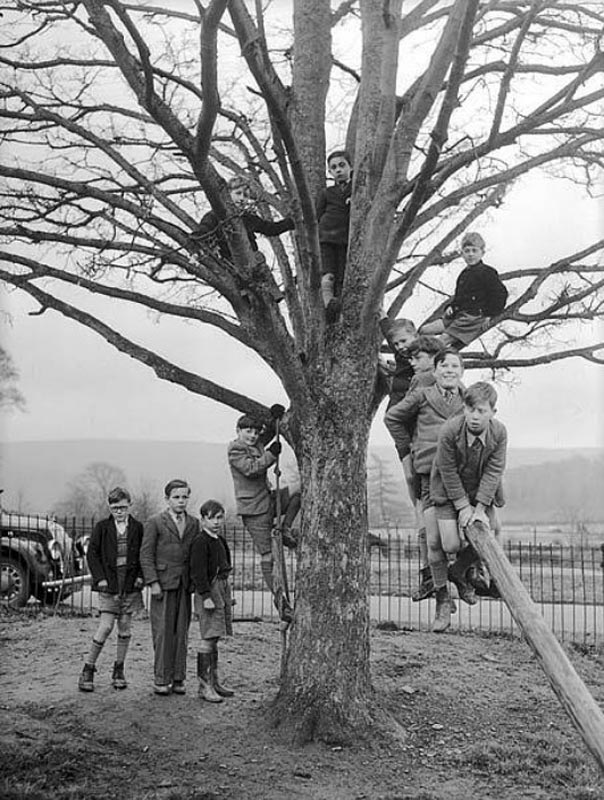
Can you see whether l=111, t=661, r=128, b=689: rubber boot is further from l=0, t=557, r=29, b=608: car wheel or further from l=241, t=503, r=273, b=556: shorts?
l=0, t=557, r=29, b=608: car wheel

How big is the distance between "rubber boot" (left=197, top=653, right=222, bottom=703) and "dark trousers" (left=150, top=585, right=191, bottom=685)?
243mm

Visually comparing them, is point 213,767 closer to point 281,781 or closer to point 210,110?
point 281,781

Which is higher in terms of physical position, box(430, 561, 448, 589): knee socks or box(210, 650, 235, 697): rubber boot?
box(430, 561, 448, 589): knee socks

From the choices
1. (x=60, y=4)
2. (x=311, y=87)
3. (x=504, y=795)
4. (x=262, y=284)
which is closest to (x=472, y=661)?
(x=504, y=795)

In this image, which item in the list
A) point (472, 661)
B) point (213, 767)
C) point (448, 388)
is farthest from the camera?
point (472, 661)

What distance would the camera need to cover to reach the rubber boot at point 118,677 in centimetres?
847

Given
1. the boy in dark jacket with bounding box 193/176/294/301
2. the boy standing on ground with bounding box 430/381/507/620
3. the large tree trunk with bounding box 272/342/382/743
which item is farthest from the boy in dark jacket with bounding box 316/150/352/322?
the boy standing on ground with bounding box 430/381/507/620

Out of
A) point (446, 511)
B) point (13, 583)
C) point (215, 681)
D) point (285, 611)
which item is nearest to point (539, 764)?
point (285, 611)

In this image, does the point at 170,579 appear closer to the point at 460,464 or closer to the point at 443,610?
the point at 443,610

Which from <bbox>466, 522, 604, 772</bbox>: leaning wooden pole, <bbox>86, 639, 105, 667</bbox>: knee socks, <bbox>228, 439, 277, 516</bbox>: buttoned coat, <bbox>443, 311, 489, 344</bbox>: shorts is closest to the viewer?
<bbox>466, 522, 604, 772</bbox>: leaning wooden pole

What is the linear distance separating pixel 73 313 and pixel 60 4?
2.94 meters

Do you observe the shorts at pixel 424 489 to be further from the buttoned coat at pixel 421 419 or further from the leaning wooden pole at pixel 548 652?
the leaning wooden pole at pixel 548 652

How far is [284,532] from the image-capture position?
753cm

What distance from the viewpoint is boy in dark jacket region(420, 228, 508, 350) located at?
6914 mm
